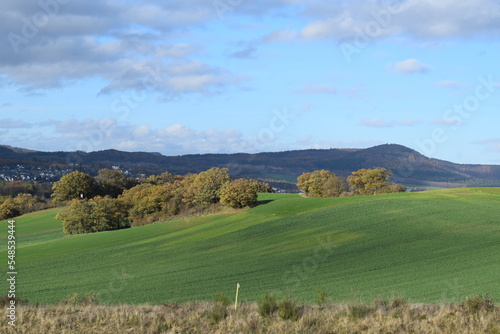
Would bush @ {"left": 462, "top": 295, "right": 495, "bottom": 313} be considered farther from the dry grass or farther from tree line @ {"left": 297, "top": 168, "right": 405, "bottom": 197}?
tree line @ {"left": 297, "top": 168, "right": 405, "bottom": 197}

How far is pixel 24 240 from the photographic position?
189ft

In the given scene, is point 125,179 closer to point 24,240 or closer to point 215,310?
point 24,240

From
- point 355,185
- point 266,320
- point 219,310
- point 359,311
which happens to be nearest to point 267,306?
point 266,320

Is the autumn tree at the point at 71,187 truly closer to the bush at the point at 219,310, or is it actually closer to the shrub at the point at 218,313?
the bush at the point at 219,310

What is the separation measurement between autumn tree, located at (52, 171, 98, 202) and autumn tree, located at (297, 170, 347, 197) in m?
37.2

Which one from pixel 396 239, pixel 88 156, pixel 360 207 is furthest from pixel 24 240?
pixel 88 156

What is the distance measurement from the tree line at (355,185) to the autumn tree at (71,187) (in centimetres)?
3805

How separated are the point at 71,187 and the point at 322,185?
1651 inches

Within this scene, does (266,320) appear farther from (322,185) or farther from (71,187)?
(71,187)

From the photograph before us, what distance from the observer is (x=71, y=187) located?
270 ft

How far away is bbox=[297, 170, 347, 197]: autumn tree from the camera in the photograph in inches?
3216

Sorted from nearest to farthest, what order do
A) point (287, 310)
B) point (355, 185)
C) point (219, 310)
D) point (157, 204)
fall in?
point (287, 310), point (219, 310), point (157, 204), point (355, 185)

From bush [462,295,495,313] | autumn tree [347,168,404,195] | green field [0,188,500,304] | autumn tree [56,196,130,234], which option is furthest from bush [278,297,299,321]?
autumn tree [347,168,404,195]

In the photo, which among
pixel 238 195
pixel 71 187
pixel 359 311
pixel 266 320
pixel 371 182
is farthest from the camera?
pixel 371 182
